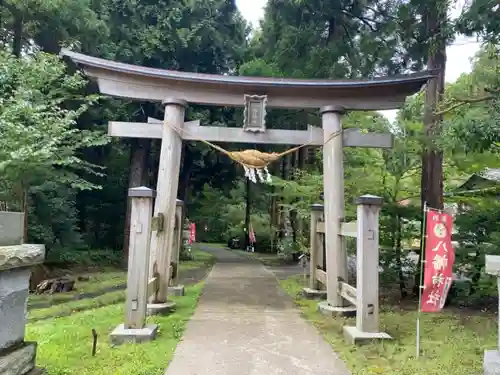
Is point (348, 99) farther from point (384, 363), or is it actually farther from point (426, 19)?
point (384, 363)

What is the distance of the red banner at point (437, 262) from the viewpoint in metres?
5.27

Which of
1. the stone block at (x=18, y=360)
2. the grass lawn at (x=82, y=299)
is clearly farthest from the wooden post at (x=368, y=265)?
the grass lawn at (x=82, y=299)

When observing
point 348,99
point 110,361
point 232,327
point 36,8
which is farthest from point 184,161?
point 110,361

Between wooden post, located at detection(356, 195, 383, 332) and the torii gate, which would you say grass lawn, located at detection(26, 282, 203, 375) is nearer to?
the torii gate

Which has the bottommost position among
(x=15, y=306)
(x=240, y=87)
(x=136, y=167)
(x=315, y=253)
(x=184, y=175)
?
(x=15, y=306)

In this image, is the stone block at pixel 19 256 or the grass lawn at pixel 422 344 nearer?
the stone block at pixel 19 256

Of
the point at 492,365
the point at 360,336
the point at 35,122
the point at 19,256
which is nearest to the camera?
the point at 492,365

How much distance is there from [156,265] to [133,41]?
1014 centimetres

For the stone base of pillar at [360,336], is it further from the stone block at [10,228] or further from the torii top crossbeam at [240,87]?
the torii top crossbeam at [240,87]

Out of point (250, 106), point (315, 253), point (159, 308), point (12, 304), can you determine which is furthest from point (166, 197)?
point (12, 304)

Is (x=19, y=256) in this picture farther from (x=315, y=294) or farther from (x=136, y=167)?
(x=136, y=167)

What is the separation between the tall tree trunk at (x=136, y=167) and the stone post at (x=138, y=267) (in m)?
10.1

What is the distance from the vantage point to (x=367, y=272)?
227 inches

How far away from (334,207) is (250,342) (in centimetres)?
309
